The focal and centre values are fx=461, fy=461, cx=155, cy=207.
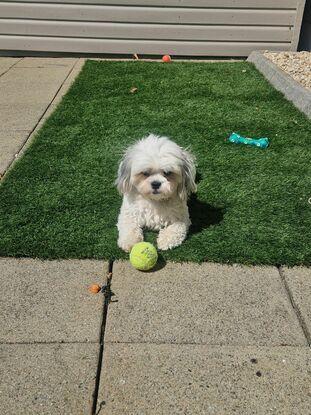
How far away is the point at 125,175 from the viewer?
151 inches

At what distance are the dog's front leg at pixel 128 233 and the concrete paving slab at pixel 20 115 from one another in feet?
10.9

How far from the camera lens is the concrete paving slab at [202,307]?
122 inches

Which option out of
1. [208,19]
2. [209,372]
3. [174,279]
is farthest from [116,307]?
[208,19]

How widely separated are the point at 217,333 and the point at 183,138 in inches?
142

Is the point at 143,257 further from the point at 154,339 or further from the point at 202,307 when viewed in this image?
the point at 154,339

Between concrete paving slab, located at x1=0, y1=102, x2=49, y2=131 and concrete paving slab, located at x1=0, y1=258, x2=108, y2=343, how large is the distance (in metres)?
3.45

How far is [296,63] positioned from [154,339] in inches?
304

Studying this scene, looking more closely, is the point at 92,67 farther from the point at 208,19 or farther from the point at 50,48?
the point at 208,19

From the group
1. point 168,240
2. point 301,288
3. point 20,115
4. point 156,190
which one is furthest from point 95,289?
point 20,115

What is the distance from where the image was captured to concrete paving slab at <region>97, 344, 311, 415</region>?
2623 mm

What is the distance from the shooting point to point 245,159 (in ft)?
18.3

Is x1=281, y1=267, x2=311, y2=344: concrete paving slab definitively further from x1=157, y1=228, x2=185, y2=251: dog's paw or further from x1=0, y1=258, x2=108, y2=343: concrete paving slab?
x1=0, y1=258, x2=108, y2=343: concrete paving slab

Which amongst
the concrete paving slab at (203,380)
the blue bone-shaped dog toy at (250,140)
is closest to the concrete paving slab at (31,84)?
the blue bone-shaped dog toy at (250,140)

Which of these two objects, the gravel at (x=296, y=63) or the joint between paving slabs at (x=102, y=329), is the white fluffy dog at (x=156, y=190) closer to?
the joint between paving slabs at (x=102, y=329)
